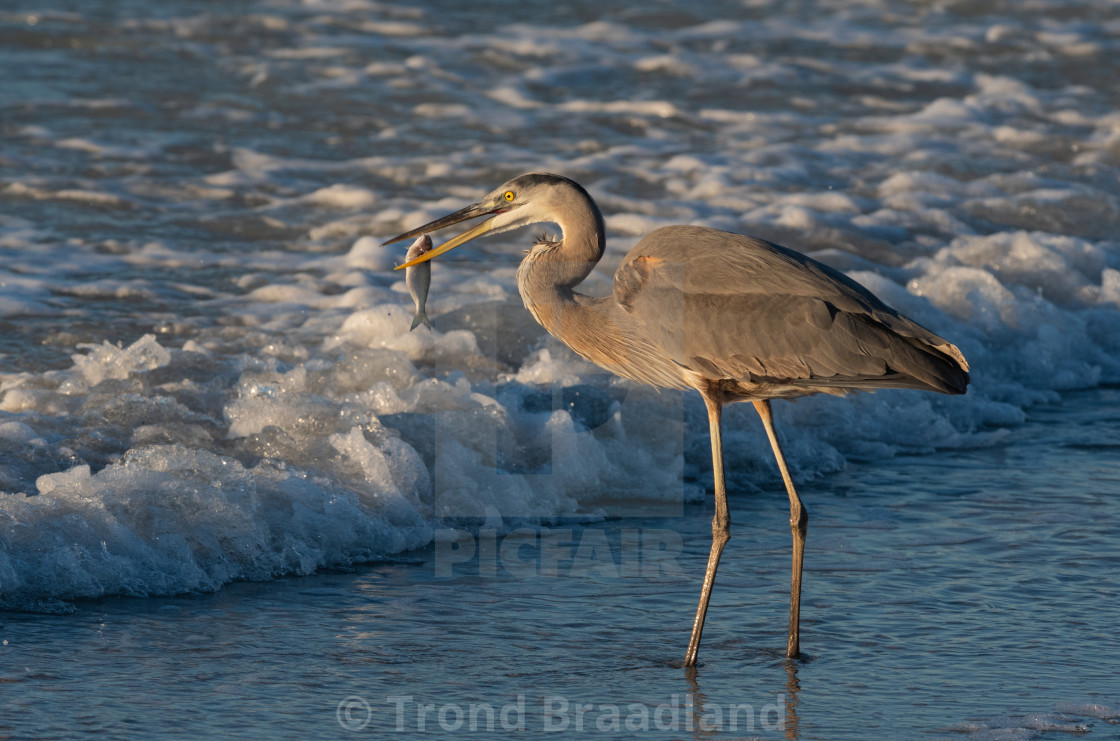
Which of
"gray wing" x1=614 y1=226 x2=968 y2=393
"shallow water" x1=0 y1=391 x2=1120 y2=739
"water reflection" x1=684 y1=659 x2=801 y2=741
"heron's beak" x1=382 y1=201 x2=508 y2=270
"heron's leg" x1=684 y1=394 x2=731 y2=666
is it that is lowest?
"water reflection" x1=684 y1=659 x2=801 y2=741

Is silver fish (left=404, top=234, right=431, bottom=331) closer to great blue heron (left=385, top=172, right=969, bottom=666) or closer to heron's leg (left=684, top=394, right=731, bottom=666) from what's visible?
great blue heron (left=385, top=172, right=969, bottom=666)

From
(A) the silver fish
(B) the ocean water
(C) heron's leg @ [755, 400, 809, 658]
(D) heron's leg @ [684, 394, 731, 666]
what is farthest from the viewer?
(A) the silver fish

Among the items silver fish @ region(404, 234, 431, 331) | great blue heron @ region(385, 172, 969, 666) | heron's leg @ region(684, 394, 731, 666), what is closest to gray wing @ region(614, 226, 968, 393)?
great blue heron @ region(385, 172, 969, 666)

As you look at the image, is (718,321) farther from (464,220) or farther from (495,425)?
(495,425)

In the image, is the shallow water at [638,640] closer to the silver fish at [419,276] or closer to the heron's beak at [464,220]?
the silver fish at [419,276]

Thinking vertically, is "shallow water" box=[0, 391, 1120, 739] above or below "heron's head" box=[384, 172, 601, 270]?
below

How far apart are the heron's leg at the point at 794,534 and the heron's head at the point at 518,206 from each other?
1.10m

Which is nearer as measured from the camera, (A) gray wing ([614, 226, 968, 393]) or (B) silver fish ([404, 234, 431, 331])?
(A) gray wing ([614, 226, 968, 393])

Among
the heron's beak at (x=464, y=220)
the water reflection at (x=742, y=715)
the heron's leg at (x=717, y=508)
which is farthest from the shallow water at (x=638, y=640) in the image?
the heron's beak at (x=464, y=220)

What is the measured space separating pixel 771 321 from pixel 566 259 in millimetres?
929

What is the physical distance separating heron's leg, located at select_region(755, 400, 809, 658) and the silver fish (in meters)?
1.46

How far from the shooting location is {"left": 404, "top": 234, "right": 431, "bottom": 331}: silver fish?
596 cm

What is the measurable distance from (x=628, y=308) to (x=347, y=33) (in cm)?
1162

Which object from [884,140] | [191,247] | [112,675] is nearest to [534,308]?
[112,675]
